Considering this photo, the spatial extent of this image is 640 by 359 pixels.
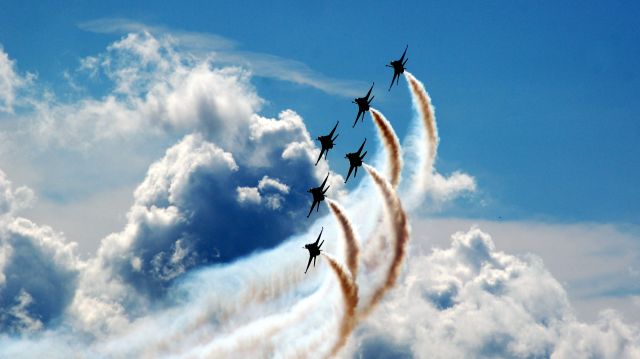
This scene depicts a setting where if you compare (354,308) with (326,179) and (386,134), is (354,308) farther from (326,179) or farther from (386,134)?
(386,134)

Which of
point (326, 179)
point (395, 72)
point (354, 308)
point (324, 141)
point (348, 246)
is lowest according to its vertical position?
point (354, 308)

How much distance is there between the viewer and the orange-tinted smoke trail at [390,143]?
5290 inches

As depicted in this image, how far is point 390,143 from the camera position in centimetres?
13588

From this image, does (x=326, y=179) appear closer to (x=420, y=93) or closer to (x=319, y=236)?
(x=319, y=236)

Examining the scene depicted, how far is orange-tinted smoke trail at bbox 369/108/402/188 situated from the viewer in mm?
134375

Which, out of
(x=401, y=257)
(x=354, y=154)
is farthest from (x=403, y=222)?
(x=354, y=154)

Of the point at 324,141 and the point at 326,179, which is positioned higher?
the point at 324,141

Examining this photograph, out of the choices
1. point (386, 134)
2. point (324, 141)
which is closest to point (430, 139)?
point (386, 134)

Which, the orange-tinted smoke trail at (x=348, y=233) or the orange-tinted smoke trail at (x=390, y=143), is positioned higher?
the orange-tinted smoke trail at (x=390, y=143)

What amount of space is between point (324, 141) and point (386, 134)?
38.6 feet

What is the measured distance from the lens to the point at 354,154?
13325 cm

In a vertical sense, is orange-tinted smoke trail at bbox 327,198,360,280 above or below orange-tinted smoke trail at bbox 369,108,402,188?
below

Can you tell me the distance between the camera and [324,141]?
137250 millimetres

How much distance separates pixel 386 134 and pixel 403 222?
16793mm
